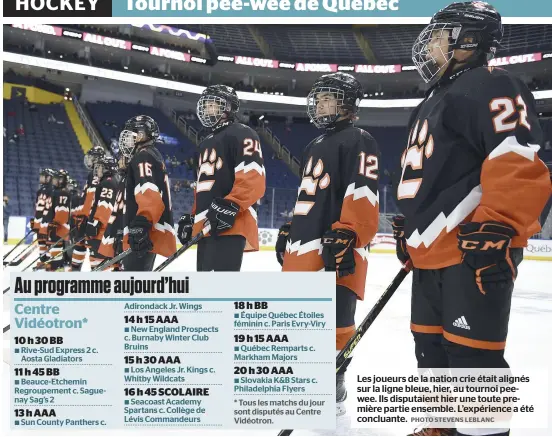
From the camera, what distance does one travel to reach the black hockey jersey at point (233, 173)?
226cm

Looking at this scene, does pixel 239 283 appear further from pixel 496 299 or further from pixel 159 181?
pixel 159 181

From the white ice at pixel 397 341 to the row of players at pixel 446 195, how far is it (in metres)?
0.11

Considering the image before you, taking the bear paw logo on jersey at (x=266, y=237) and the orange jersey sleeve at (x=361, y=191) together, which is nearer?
the orange jersey sleeve at (x=361, y=191)

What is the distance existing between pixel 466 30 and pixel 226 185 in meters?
1.27

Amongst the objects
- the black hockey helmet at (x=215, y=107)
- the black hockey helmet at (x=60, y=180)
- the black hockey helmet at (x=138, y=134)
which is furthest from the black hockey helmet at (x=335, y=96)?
the black hockey helmet at (x=60, y=180)

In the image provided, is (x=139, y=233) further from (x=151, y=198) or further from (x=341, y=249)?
(x=341, y=249)

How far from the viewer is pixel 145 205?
249cm

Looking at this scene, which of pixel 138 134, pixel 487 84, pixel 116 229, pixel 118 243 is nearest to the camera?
pixel 487 84

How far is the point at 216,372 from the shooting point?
4.64 ft

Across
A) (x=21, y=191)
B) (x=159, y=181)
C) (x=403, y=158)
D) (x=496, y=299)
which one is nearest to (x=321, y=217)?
(x=403, y=158)

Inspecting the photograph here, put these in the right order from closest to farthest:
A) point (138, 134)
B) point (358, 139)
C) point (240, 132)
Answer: point (358, 139) < point (240, 132) < point (138, 134)

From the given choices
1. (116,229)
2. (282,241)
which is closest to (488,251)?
(282,241)
